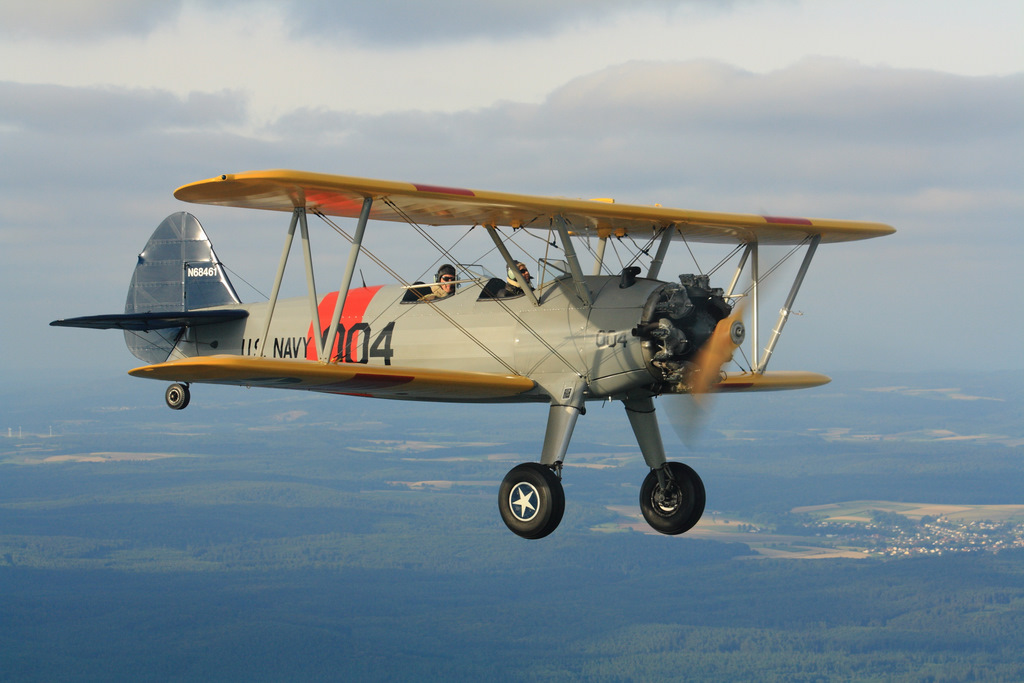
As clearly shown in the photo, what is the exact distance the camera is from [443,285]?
15750 millimetres

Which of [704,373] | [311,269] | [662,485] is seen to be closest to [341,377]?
[311,269]

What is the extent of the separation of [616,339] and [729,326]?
1.46 m

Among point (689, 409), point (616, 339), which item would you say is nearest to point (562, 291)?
point (616, 339)

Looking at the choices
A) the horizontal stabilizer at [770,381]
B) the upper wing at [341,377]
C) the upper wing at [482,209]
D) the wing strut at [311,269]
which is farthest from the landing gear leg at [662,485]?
the wing strut at [311,269]

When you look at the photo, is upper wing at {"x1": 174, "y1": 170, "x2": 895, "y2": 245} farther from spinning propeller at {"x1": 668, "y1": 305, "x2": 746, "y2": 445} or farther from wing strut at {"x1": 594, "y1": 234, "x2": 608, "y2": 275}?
spinning propeller at {"x1": 668, "y1": 305, "x2": 746, "y2": 445}

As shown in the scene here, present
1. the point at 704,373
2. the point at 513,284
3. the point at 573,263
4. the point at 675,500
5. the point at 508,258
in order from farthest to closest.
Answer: the point at 675,500 → the point at 513,284 → the point at 508,258 → the point at 573,263 → the point at 704,373

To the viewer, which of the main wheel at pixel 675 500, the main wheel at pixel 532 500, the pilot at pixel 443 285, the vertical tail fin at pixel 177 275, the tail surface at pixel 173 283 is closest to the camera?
the main wheel at pixel 532 500

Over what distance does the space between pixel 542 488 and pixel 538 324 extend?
2357 millimetres

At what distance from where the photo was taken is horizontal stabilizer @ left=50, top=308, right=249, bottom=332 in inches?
702

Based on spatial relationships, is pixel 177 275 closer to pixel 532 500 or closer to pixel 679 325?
pixel 532 500

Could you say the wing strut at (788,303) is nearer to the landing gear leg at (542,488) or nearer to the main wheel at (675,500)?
the main wheel at (675,500)

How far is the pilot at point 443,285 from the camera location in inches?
608

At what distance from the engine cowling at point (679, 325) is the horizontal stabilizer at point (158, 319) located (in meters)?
9.38

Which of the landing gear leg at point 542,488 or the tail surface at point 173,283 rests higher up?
the tail surface at point 173,283
